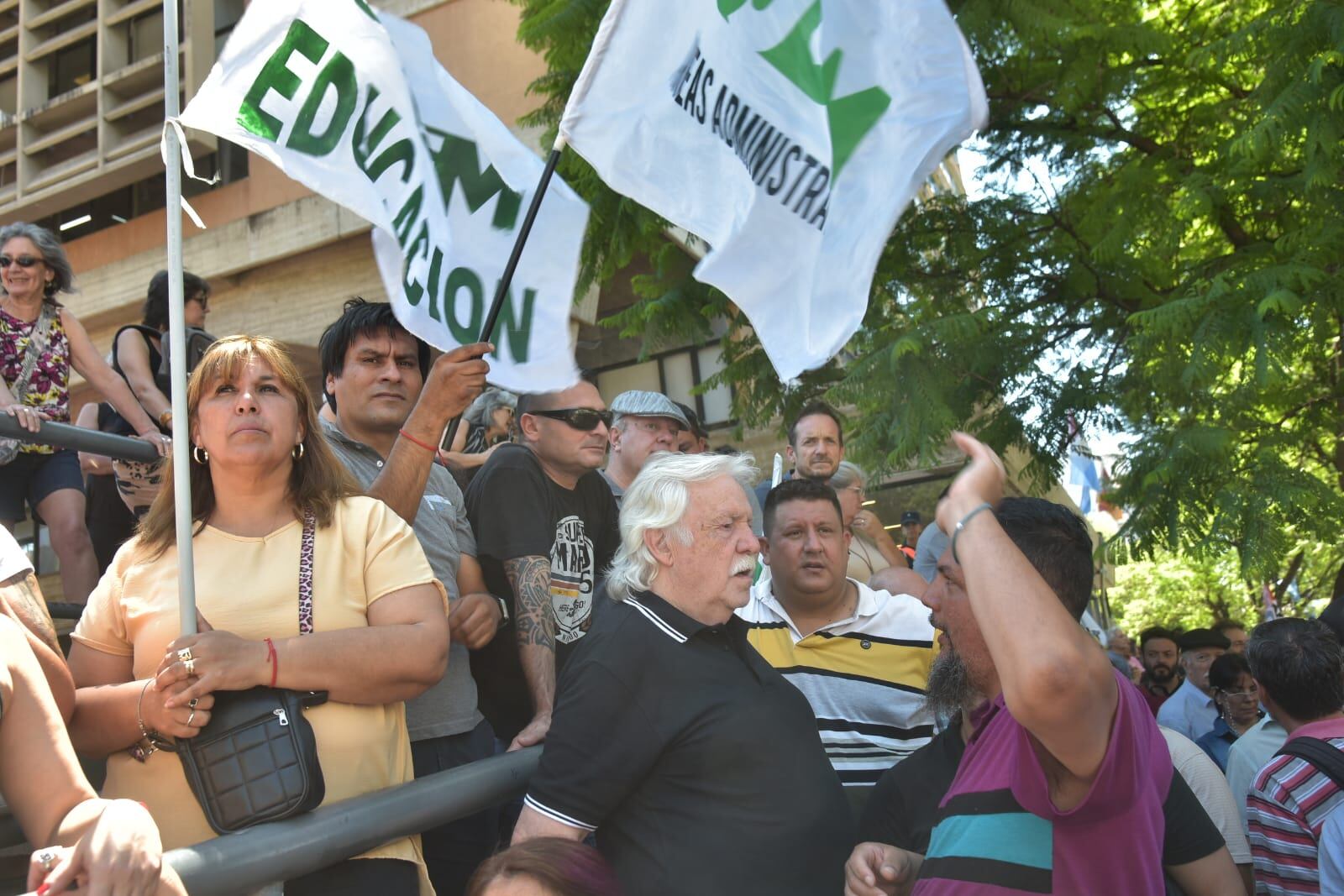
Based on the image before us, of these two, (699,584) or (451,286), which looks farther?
(451,286)

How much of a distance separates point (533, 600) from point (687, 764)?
1.18 meters

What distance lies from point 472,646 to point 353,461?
74cm

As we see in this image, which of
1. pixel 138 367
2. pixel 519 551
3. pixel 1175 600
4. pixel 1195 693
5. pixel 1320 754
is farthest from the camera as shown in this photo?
pixel 1175 600


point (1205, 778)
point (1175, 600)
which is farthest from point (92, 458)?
point (1175, 600)

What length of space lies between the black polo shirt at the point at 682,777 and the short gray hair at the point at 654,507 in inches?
9.7

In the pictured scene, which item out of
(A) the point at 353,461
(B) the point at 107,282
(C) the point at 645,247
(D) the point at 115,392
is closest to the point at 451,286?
(A) the point at 353,461

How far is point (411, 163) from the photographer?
389 cm

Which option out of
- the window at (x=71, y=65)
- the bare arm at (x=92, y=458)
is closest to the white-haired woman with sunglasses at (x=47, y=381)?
the bare arm at (x=92, y=458)

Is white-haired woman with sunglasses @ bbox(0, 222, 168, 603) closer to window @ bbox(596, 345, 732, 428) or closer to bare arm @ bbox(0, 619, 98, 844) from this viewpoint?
bare arm @ bbox(0, 619, 98, 844)

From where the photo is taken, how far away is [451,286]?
12.6 ft

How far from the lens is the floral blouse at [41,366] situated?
5.26 metres

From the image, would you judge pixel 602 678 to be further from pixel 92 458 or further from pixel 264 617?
pixel 92 458

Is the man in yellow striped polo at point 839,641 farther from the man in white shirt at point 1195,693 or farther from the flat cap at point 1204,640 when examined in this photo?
the flat cap at point 1204,640

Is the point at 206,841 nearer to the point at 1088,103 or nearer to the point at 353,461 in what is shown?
the point at 353,461
